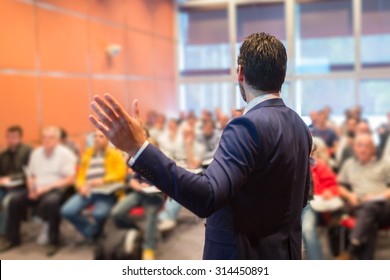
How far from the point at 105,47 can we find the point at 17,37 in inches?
24.9

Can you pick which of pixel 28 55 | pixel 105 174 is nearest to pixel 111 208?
pixel 105 174

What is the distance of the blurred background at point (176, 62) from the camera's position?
1.38m

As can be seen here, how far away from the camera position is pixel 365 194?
8.66 feet

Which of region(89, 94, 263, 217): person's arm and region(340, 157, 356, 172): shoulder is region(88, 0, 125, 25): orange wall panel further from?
region(89, 94, 263, 217): person's arm

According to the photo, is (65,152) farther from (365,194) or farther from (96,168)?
(365,194)

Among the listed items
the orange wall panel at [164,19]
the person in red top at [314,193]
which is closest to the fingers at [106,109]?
the person in red top at [314,193]

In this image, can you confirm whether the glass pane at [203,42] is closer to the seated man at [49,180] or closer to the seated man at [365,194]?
the seated man at [365,194]

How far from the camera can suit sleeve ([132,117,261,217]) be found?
0.75 metres

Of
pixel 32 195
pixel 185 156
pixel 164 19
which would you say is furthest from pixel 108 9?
pixel 185 156

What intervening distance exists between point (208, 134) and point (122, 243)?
1139mm

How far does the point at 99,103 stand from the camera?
735 mm

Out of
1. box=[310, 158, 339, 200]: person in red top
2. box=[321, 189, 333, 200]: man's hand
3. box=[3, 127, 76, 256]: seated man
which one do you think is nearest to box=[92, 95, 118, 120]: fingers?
box=[310, 158, 339, 200]: person in red top
